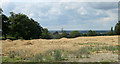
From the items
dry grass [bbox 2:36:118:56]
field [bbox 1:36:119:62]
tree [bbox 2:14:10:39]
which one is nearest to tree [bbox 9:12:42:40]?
tree [bbox 2:14:10:39]

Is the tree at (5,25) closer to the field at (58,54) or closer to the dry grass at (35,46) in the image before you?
the dry grass at (35,46)

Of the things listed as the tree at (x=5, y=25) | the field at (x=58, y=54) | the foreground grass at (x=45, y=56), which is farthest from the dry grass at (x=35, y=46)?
the tree at (x=5, y=25)

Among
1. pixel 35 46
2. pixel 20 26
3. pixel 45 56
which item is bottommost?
pixel 45 56

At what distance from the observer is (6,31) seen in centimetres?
3662

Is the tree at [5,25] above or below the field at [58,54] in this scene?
above

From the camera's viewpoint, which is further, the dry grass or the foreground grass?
the dry grass

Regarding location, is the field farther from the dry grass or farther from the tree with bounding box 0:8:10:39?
the tree with bounding box 0:8:10:39

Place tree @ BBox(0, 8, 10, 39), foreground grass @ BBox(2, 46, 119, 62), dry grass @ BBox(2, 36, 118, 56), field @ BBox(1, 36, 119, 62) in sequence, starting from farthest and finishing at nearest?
tree @ BBox(0, 8, 10, 39)
dry grass @ BBox(2, 36, 118, 56)
field @ BBox(1, 36, 119, 62)
foreground grass @ BBox(2, 46, 119, 62)

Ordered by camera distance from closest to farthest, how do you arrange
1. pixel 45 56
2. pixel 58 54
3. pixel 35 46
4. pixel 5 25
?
pixel 58 54 → pixel 45 56 → pixel 35 46 → pixel 5 25

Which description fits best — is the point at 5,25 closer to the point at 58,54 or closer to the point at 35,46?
the point at 35,46

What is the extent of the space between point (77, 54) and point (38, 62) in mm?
2749

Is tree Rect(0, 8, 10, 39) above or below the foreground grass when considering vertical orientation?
above

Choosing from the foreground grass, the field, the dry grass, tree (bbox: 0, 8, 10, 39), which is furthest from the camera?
tree (bbox: 0, 8, 10, 39)

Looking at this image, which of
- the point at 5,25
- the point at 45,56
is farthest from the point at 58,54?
the point at 5,25
